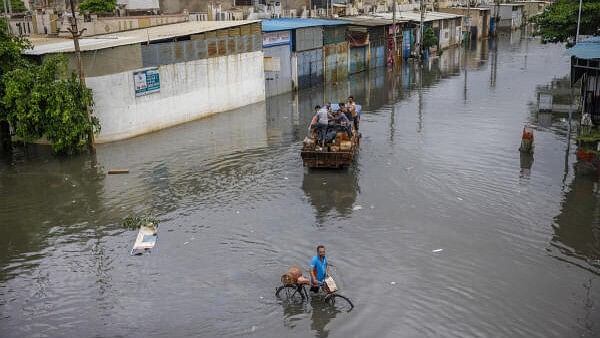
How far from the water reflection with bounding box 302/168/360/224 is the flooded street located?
83 mm

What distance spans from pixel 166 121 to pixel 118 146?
3643 mm

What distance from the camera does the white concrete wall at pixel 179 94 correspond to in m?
23.2

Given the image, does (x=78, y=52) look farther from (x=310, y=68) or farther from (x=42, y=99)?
(x=310, y=68)

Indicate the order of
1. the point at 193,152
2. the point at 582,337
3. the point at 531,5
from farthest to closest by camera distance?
the point at 531,5, the point at 193,152, the point at 582,337

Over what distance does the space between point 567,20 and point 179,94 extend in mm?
20948

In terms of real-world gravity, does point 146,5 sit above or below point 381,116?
above

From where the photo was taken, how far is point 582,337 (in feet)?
33.3

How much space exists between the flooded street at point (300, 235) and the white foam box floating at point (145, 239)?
24 cm

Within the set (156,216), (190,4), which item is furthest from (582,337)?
(190,4)

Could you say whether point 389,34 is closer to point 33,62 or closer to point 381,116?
point 381,116

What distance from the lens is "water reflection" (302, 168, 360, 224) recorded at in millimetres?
16391

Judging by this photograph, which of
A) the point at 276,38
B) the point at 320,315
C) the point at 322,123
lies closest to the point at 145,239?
the point at 320,315

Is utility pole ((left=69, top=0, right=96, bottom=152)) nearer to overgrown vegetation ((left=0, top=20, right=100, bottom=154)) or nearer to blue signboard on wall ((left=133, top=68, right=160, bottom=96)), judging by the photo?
overgrown vegetation ((left=0, top=20, right=100, bottom=154))

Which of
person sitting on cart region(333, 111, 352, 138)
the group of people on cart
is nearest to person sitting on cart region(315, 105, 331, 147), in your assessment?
the group of people on cart
